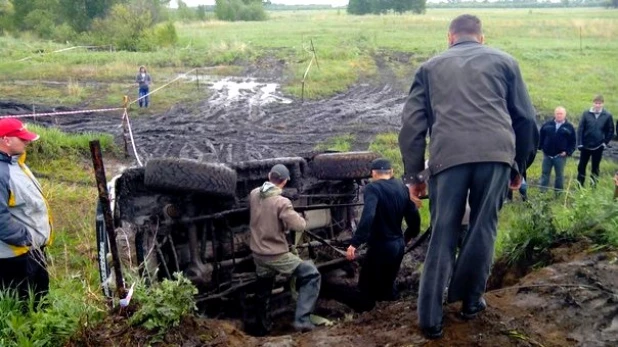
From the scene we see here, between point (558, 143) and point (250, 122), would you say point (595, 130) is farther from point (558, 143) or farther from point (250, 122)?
point (250, 122)

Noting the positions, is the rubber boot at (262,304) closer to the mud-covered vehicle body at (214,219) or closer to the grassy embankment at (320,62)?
the mud-covered vehicle body at (214,219)

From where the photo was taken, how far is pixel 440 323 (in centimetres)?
380

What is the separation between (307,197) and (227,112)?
43.1 feet

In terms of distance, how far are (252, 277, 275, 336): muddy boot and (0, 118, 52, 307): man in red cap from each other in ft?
5.53

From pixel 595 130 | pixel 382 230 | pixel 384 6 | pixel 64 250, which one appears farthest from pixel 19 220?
pixel 384 6

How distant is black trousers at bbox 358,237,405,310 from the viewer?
226 inches

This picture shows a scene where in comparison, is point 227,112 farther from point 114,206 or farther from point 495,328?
point 495,328

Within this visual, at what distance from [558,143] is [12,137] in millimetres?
8570

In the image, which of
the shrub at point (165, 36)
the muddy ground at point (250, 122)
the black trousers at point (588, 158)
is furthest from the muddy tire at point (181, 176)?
the shrub at point (165, 36)

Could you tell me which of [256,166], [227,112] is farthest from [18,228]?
[227,112]

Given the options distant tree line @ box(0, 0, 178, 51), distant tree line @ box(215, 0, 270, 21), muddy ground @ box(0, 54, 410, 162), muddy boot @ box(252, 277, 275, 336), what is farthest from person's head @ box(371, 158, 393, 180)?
distant tree line @ box(215, 0, 270, 21)

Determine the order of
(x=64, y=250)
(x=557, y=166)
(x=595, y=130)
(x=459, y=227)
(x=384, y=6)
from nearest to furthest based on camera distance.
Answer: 1. (x=459, y=227)
2. (x=64, y=250)
3. (x=557, y=166)
4. (x=595, y=130)
5. (x=384, y=6)

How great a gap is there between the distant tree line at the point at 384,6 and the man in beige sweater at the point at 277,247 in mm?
68778

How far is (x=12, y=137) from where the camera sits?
182 inches
